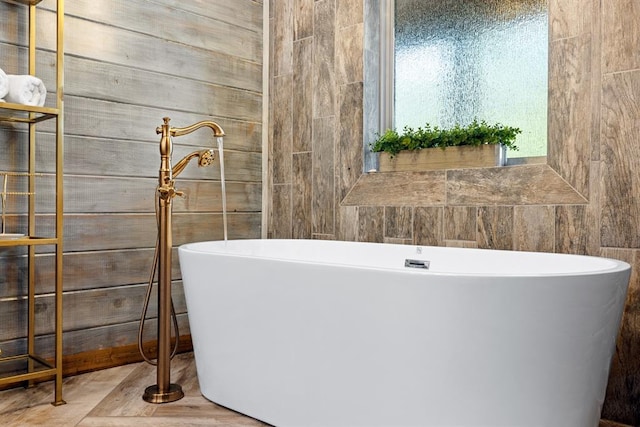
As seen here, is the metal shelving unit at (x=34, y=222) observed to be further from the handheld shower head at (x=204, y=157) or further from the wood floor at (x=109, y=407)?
the handheld shower head at (x=204, y=157)

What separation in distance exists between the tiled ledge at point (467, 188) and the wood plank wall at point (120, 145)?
75 cm

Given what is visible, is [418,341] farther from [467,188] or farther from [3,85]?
[3,85]

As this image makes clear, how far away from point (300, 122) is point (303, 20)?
55 centimetres

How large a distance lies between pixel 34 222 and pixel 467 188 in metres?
1.79

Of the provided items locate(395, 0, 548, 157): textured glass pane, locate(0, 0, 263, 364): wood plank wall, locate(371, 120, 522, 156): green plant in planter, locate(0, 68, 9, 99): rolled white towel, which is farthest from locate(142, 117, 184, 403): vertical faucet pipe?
locate(395, 0, 548, 157): textured glass pane

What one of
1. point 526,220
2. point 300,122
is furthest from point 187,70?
point 526,220

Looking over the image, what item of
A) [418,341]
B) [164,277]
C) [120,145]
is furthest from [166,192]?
[418,341]

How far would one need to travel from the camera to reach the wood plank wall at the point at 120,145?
2.29 metres

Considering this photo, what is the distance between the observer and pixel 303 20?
305 centimetres

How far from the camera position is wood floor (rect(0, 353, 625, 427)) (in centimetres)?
192

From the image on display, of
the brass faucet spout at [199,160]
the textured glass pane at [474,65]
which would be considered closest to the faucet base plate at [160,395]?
the brass faucet spout at [199,160]

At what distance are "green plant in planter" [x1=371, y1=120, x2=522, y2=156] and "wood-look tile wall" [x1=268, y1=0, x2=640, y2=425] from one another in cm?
14

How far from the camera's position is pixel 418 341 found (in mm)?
1490

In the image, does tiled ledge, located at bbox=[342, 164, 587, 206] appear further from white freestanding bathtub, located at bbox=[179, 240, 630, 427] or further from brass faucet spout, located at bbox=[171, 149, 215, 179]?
brass faucet spout, located at bbox=[171, 149, 215, 179]
